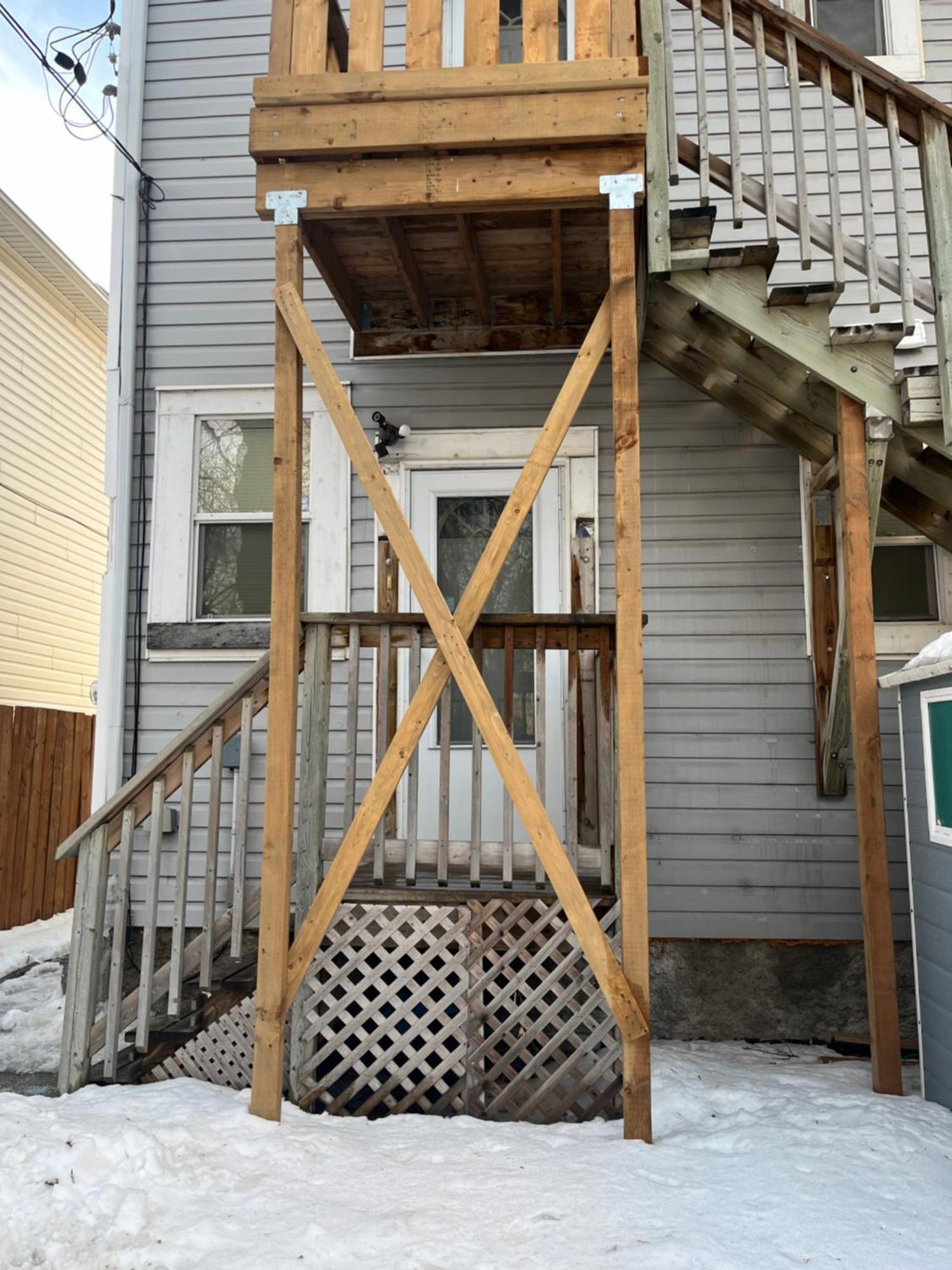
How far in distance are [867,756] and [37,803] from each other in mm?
7469

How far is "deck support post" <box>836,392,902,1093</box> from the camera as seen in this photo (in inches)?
148

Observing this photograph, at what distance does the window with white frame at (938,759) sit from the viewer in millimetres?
3449

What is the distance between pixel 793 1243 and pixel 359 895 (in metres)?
1.88

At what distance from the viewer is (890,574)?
5.05 metres

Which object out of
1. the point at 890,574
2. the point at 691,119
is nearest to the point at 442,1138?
the point at 890,574

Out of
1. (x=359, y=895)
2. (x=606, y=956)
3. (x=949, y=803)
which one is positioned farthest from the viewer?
(x=359, y=895)

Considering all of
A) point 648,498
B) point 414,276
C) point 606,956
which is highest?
point 414,276

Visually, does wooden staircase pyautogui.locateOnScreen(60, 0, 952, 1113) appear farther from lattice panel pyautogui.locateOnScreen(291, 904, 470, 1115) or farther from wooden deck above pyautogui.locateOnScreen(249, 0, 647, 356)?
lattice panel pyautogui.locateOnScreen(291, 904, 470, 1115)

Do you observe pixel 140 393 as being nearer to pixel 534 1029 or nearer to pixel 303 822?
pixel 303 822

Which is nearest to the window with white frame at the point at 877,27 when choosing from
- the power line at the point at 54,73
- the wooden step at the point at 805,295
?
the wooden step at the point at 805,295

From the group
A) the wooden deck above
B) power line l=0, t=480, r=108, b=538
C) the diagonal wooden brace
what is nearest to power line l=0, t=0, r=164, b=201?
the wooden deck above

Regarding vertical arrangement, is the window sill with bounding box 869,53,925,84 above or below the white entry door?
above

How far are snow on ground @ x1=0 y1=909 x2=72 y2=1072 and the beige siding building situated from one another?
2.86 meters

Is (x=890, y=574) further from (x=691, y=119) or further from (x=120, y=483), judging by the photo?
(x=120, y=483)
